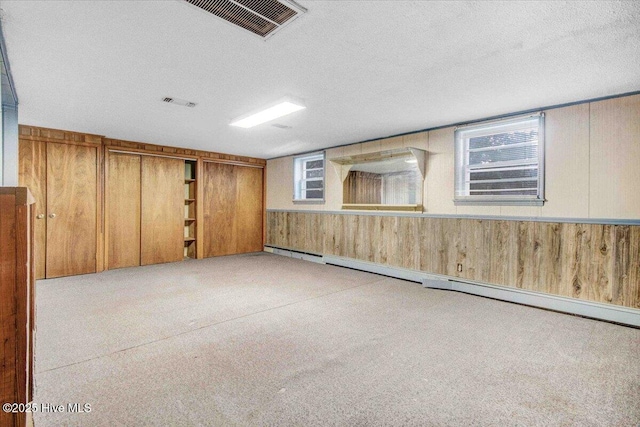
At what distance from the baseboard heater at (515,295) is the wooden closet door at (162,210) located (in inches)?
149

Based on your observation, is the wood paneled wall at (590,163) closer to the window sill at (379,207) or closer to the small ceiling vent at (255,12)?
the window sill at (379,207)

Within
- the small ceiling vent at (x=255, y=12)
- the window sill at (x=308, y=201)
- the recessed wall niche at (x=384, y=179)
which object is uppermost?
the small ceiling vent at (x=255, y=12)

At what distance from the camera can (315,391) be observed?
2.04 meters

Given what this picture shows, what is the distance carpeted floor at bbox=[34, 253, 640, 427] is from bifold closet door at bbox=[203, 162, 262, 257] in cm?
330

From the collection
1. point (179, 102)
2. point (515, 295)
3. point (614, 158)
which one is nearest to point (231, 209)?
point (179, 102)

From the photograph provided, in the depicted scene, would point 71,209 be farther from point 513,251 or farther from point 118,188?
point 513,251

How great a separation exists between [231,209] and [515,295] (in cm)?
612

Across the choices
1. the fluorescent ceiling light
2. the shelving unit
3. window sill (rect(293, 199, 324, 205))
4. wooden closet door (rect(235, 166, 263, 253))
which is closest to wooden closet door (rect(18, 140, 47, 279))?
the shelving unit

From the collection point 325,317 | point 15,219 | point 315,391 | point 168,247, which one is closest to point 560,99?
point 325,317

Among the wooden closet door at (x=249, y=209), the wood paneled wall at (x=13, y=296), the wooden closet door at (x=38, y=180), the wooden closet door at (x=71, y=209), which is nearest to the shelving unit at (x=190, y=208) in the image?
the wooden closet door at (x=249, y=209)

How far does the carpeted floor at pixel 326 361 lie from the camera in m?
1.85

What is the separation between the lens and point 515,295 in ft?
13.3

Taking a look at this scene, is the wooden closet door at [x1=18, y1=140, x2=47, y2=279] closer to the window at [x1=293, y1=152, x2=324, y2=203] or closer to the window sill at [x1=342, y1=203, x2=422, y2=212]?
the window at [x1=293, y1=152, x2=324, y2=203]

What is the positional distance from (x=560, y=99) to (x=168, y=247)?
276 inches
